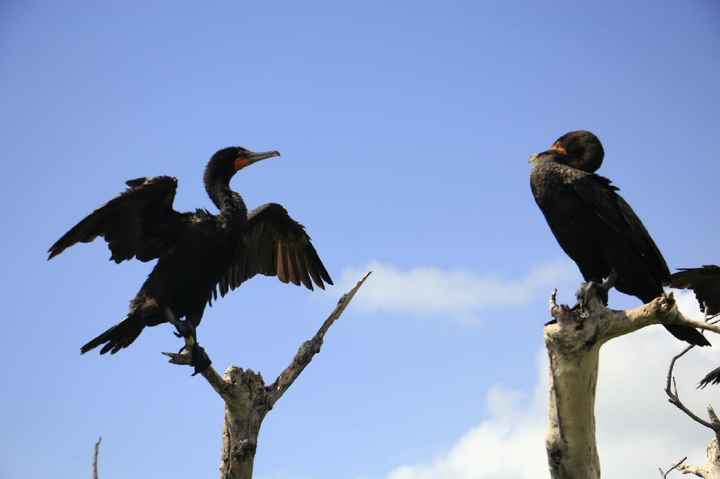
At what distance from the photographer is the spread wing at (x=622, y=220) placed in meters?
5.57

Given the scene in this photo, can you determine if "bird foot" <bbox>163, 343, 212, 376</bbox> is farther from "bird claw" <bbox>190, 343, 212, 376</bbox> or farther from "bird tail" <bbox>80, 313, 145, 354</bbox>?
"bird tail" <bbox>80, 313, 145, 354</bbox>

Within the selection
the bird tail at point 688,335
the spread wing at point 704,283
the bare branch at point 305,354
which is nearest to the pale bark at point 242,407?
the bare branch at point 305,354

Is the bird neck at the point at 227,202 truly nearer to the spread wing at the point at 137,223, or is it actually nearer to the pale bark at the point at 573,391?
the spread wing at the point at 137,223

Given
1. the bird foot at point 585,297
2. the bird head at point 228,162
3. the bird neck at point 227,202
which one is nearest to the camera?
the bird foot at point 585,297

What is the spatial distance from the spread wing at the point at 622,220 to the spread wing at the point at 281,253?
2751mm

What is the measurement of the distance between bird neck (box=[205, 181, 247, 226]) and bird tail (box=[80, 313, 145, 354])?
3.27 feet

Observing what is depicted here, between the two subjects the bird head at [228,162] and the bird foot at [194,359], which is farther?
the bird head at [228,162]

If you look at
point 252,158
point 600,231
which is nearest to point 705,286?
point 600,231

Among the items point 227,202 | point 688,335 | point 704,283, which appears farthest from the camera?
point 704,283

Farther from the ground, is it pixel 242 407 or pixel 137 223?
pixel 137 223

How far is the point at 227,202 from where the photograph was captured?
641cm

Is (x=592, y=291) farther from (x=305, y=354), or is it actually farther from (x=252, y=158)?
(x=252, y=158)

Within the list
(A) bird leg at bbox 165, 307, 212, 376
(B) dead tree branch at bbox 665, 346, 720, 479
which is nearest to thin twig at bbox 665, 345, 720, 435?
(B) dead tree branch at bbox 665, 346, 720, 479

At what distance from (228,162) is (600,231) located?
2977 mm
